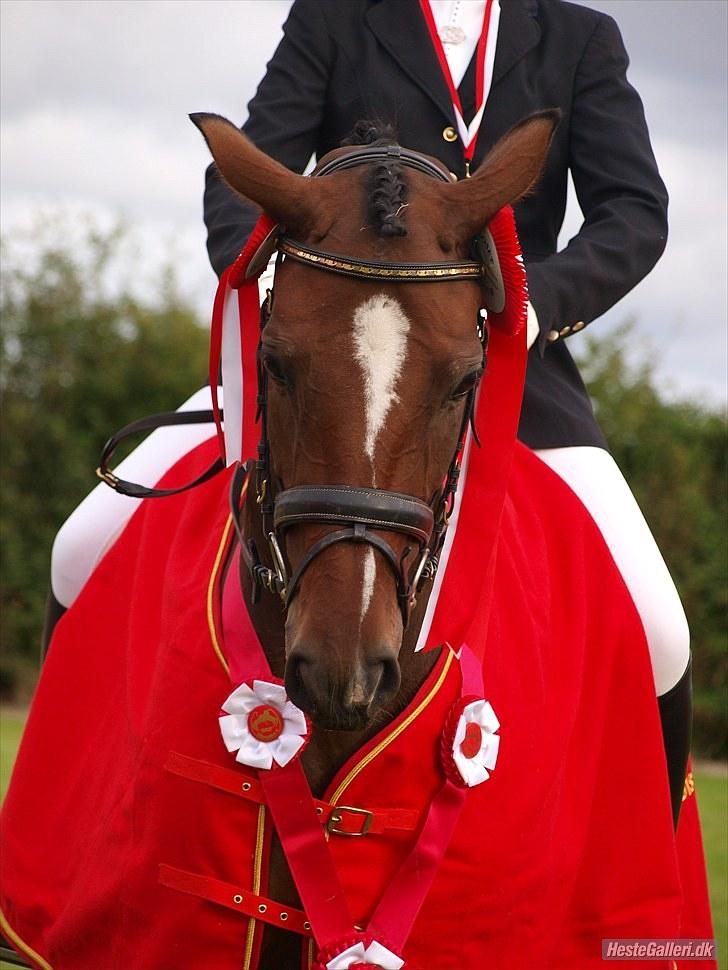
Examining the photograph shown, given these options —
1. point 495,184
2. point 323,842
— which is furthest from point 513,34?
point 323,842

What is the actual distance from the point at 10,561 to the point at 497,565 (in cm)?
1149

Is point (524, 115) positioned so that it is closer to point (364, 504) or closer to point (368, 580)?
point (364, 504)

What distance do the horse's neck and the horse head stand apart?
29 centimetres

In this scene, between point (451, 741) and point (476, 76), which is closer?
point (451, 741)

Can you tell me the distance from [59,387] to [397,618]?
1275 centimetres

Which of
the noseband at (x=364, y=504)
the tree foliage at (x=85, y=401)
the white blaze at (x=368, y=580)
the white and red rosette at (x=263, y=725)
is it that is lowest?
the white and red rosette at (x=263, y=725)

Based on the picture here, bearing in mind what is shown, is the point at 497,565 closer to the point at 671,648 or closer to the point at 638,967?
the point at 671,648

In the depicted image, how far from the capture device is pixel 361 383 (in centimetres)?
231

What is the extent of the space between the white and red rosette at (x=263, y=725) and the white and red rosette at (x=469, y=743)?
320 millimetres

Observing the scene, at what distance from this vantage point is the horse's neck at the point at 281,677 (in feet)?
8.89

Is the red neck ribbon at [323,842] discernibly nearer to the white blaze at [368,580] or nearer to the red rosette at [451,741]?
the red rosette at [451,741]

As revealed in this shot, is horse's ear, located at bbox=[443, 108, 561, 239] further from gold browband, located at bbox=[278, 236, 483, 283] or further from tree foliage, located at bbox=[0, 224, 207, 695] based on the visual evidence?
tree foliage, located at bbox=[0, 224, 207, 695]

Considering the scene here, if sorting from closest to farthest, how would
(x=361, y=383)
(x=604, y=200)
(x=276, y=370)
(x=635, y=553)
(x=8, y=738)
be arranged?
1. (x=361, y=383)
2. (x=276, y=370)
3. (x=635, y=553)
4. (x=604, y=200)
5. (x=8, y=738)

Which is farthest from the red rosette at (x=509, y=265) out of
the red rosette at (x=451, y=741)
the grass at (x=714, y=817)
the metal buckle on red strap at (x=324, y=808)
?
the grass at (x=714, y=817)
